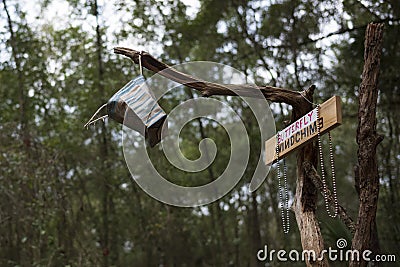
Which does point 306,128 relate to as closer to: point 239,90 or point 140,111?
point 239,90

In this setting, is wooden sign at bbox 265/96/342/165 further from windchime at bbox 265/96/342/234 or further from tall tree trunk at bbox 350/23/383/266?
tall tree trunk at bbox 350/23/383/266

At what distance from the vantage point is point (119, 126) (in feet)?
19.0

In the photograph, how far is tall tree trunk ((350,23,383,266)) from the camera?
91.7 inches

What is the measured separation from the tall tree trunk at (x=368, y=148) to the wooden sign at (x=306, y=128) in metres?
0.18

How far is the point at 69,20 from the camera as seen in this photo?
580 centimetres

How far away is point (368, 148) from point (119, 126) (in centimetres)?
377

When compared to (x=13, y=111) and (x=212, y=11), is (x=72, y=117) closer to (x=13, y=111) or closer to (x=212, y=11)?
(x=13, y=111)

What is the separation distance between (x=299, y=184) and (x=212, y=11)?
318cm

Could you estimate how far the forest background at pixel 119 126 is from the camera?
16.7 feet

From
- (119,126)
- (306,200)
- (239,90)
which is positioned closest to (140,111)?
(239,90)

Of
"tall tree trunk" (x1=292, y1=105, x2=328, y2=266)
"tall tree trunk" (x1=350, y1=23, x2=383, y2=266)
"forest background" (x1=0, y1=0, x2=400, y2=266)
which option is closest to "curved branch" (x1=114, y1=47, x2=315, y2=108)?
"tall tree trunk" (x1=292, y1=105, x2=328, y2=266)

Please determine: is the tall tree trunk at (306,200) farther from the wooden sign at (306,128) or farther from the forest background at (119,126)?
the forest background at (119,126)

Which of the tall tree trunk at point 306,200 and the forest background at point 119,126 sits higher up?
the forest background at point 119,126

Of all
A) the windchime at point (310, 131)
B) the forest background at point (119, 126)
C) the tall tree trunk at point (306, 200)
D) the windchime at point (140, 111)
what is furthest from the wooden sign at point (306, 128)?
the forest background at point (119, 126)
